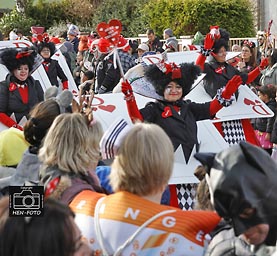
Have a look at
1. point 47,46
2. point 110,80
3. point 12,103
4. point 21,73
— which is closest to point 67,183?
point 12,103

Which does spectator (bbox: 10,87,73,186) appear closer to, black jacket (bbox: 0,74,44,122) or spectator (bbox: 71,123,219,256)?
spectator (bbox: 71,123,219,256)

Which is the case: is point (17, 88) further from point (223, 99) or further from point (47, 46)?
point (47, 46)

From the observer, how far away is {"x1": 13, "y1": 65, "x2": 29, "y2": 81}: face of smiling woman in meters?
7.44

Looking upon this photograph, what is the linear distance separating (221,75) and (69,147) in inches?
169

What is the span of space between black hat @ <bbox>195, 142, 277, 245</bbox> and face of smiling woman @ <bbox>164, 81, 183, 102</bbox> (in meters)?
3.44

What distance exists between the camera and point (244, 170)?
7.62 ft

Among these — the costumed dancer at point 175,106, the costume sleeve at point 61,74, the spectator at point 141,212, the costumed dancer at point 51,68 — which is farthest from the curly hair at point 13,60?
the spectator at point 141,212

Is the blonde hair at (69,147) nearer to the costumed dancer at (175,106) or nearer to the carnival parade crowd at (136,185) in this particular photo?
the carnival parade crowd at (136,185)

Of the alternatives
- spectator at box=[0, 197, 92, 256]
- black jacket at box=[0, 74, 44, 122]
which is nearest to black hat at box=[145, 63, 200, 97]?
black jacket at box=[0, 74, 44, 122]

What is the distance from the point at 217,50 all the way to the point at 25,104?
211 cm

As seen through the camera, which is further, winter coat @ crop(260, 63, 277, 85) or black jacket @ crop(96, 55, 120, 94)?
winter coat @ crop(260, 63, 277, 85)

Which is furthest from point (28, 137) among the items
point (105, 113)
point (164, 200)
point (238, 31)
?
point (238, 31)

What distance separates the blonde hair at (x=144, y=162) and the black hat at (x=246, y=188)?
20.1 inches

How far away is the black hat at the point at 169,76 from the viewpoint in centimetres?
591
